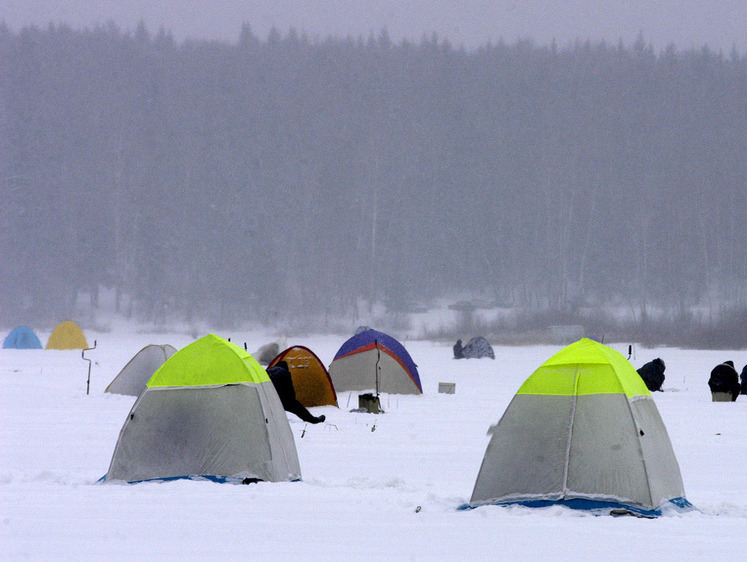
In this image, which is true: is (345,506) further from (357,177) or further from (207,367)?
(357,177)

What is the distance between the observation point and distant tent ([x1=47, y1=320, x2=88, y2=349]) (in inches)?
1237

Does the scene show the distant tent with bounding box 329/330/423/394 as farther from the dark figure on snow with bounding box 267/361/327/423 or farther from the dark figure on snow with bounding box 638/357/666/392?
the dark figure on snow with bounding box 267/361/327/423

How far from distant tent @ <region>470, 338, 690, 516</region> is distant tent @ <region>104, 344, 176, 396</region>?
9.75 m

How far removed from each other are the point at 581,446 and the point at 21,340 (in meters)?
28.2

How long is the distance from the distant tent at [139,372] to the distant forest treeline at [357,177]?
4397cm

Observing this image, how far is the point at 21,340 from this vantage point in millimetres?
31672

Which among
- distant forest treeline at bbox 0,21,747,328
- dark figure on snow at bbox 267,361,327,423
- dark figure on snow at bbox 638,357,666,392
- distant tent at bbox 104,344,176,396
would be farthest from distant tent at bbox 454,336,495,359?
distant forest treeline at bbox 0,21,747,328

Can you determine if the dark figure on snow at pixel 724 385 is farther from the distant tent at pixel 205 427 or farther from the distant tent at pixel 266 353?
the distant tent at pixel 266 353

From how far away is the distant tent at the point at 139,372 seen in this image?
15859mm

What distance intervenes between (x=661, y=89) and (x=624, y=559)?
244 feet

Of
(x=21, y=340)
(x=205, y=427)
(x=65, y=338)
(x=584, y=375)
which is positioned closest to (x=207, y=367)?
(x=205, y=427)

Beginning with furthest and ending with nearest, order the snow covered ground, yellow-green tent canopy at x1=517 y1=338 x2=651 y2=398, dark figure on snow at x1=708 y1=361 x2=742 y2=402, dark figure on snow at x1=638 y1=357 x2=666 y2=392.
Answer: dark figure on snow at x1=638 y1=357 x2=666 y2=392, dark figure on snow at x1=708 y1=361 x2=742 y2=402, yellow-green tent canopy at x1=517 y1=338 x2=651 y2=398, the snow covered ground

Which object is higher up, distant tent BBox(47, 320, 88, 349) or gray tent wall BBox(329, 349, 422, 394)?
distant tent BBox(47, 320, 88, 349)

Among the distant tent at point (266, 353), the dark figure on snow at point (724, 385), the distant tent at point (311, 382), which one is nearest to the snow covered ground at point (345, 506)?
the distant tent at point (311, 382)
